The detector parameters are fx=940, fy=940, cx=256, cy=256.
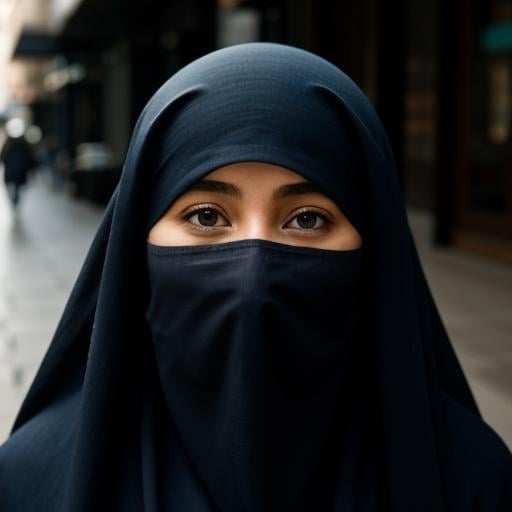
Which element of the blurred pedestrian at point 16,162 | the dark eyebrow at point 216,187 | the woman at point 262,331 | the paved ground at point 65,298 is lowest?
the blurred pedestrian at point 16,162

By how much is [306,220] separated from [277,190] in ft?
0.24

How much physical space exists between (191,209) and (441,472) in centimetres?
→ 55

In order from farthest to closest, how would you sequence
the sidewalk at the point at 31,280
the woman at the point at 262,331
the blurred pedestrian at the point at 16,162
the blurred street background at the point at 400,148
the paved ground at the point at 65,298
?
1. the blurred pedestrian at the point at 16,162
2. the blurred street background at the point at 400,148
3. the sidewalk at the point at 31,280
4. the paved ground at the point at 65,298
5. the woman at the point at 262,331

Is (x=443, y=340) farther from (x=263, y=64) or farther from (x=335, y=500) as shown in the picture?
(x=263, y=64)

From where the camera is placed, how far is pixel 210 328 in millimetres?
1401

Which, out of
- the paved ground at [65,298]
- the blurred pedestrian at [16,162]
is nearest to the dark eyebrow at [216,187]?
the paved ground at [65,298]

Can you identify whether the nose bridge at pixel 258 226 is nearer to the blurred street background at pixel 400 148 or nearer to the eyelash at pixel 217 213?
the eyelash at pixel 217 213

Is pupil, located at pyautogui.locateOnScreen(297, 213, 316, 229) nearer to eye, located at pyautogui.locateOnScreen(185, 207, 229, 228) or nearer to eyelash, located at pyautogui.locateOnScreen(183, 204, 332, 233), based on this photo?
eyelash, located at pyautogui.locateOnScreen(183, 204, 332, 233)

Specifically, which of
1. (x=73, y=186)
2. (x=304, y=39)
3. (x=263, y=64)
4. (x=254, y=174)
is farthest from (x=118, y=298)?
(x=73, y=186)

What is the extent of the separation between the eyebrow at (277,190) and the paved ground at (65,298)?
2.80 meters

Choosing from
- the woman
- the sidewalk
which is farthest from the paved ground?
the woman

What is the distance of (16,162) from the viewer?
16594 mm

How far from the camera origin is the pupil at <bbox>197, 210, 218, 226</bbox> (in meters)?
1.44

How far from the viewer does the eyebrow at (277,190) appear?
141cm
